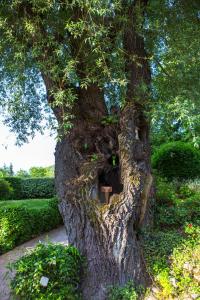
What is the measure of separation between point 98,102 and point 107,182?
1394 mm

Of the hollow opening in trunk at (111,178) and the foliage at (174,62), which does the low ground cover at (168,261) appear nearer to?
the hollow opening in trunk at (111,178)

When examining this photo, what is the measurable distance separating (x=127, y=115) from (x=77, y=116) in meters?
0.83

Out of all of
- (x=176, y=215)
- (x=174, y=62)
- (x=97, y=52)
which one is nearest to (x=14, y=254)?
(x=176, y=215)

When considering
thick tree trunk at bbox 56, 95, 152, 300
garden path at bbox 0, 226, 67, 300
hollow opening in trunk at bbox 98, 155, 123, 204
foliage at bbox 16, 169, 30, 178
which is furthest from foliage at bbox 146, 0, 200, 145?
foliage at bbox 16, 169, 30, 178

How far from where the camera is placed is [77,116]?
17.2 ft

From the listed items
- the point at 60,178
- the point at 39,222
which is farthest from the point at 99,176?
the point at 39,222

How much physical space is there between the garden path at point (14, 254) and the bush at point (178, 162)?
3.71 m

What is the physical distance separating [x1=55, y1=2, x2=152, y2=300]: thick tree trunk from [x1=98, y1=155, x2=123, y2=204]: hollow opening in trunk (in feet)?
0.06

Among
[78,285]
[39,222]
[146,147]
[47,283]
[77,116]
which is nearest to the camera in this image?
[47,283]

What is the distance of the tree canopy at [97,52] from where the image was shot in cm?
445

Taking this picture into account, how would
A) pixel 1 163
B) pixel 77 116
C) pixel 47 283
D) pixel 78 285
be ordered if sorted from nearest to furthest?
pixel 47 283, pixel 78 285, pixel 77 116, pixel 1 163

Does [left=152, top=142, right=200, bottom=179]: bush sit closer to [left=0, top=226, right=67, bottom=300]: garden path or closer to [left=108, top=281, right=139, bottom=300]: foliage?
[left=0, top=226, right=67, bottom=300]: garden path

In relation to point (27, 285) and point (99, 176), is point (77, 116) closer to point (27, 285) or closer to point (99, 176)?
point (99, 176)

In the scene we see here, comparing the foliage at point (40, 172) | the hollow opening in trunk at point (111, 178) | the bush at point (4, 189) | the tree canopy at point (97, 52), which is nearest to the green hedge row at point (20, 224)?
the tree canopy at point (97, 52)
